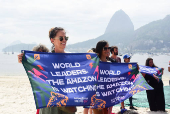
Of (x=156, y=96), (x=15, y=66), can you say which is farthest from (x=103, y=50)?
(x=15, y=66)

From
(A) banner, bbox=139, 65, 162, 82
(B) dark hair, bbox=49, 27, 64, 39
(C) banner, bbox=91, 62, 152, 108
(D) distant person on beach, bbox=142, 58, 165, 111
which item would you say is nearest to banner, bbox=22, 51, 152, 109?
(B) dark hair, bbox=49, 27, 64, 39

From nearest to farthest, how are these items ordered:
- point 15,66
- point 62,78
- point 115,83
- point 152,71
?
point 62,78 < point 115,83 < point 152,71 < point 15,66

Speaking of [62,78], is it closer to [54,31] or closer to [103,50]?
[54,31]

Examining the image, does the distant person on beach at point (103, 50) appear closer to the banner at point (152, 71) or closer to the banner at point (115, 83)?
the banner at point (115, 83)

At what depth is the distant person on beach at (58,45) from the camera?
8.18 ft

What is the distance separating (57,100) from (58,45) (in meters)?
0.75

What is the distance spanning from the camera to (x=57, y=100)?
101 inches

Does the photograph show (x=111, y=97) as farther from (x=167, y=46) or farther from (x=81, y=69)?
(x=167, y=46)

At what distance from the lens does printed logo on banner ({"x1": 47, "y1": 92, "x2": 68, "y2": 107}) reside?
8.27 feet

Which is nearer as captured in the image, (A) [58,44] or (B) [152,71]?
(A) [58,44]

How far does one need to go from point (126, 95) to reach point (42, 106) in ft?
6.32

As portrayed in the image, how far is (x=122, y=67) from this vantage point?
4000 millimetres

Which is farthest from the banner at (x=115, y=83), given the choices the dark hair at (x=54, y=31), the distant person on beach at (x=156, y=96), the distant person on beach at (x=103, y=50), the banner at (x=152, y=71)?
the distant person on beach at (x=156, y=96)

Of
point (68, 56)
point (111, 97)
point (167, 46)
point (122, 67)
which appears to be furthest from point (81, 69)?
point (167, 46)
